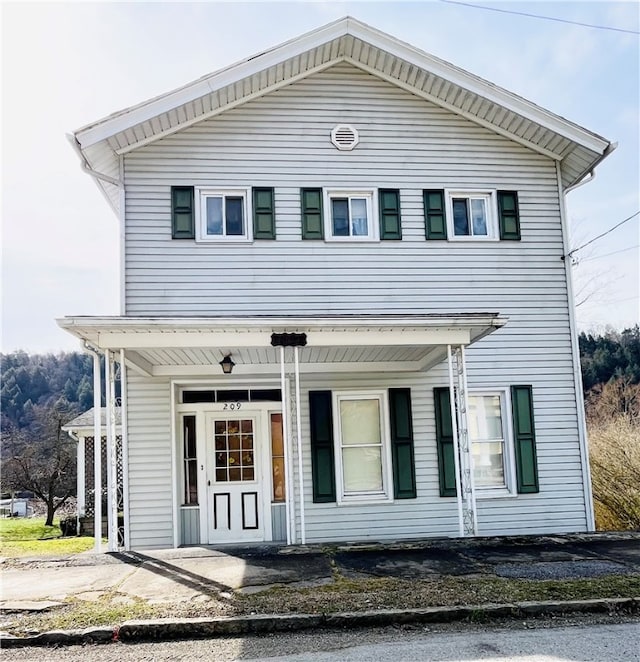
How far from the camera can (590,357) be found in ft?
96.2

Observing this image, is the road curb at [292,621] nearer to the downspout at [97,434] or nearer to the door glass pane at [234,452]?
the downspout at [97,434]

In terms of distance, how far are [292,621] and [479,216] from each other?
23.6 feet

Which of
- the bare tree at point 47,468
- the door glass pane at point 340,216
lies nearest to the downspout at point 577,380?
the door glass pane at point 340,216

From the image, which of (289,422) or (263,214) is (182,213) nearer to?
(263,214)

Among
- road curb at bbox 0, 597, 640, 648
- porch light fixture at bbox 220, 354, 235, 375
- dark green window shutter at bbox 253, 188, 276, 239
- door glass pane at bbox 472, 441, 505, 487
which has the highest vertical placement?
dark green window shutter at bbox 253, 188, 276, 239

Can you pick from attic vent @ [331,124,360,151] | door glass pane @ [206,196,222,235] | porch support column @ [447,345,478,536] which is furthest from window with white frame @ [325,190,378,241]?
porch support column @ [447,345,478,536]

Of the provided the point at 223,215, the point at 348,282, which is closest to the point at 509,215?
the point at 348,282

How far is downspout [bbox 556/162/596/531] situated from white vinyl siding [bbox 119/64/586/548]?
82mm

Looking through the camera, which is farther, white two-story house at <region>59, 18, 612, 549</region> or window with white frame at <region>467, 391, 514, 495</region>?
window with white frame at <region>467, 391, 514, 495</region>

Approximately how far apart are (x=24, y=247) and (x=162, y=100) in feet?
32.9

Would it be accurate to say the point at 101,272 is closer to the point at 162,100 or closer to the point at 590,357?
the point at 162,100

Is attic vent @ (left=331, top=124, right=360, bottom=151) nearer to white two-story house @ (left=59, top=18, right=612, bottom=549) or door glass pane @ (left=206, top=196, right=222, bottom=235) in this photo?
white two-story house @ (left=59, top=18, right=612, bottom=549)

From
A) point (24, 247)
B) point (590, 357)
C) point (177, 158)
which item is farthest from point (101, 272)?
point (590, 357)

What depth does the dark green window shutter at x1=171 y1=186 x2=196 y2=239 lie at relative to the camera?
956cm
